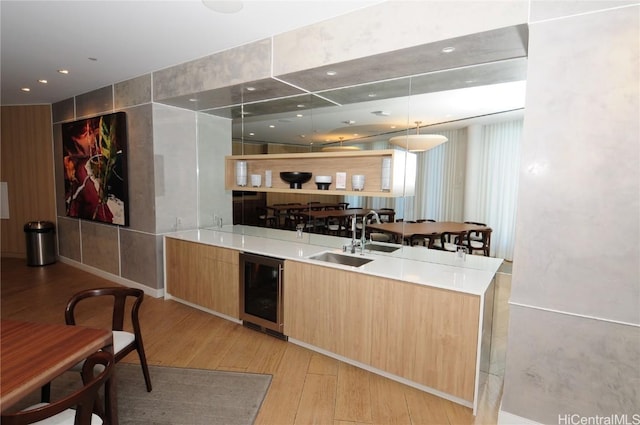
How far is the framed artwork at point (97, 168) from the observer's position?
4.25 m

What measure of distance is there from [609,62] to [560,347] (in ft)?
5.15

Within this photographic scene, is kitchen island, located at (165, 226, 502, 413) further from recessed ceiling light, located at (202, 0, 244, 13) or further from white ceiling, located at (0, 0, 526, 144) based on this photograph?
recessed ceiling light, located at (202, 0, 244, 13)

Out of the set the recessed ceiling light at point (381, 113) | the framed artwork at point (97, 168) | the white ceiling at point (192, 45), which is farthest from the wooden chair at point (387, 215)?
the framed artwork at point (97, 168)

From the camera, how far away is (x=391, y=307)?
239cm

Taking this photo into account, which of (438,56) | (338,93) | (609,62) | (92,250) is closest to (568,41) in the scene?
(609,62)

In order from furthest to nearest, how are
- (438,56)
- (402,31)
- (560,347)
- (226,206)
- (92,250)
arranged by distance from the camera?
(92,250) < (226,206) < (438,56) < (402,31) < (560,347)

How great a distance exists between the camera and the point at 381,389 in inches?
93.5

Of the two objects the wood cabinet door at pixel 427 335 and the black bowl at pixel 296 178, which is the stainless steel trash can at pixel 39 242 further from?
the wood cabinet door at pixel 427 335

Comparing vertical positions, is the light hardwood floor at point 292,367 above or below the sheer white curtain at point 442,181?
below

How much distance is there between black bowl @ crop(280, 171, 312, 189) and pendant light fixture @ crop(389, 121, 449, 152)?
1.10 metres

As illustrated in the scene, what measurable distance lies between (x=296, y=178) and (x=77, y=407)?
2729 mm

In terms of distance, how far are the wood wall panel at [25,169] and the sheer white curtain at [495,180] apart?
6.73 meters

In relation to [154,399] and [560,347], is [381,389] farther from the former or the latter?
[154,399]

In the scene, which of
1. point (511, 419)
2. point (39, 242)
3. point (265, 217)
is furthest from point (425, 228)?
point (39, 242)
